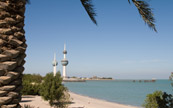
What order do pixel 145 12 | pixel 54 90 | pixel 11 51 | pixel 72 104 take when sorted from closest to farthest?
pixel 11 51, pixel 145 12, pixel 54 90, pixel 72 104

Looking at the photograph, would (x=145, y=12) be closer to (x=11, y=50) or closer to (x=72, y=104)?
(x=11, y=50)

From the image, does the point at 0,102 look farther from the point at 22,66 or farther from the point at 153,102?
the point at 153,102

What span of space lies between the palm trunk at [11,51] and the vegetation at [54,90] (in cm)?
1051

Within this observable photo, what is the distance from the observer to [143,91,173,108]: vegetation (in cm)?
841

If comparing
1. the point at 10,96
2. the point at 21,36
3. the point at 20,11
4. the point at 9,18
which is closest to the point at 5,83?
the point at 10,96

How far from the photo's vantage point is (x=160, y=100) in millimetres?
8648

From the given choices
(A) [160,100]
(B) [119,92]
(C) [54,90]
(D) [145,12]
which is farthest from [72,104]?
(B) [119,92]

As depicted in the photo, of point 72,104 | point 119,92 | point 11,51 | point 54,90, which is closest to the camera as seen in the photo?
point 11,51

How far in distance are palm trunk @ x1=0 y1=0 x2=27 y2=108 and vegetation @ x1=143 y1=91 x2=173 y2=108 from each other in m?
6.53

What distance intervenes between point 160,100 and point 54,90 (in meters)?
9.44

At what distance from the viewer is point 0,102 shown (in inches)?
153

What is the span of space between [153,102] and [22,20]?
7006 millimetres

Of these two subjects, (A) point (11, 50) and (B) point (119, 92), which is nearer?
(A) point (11, 50)

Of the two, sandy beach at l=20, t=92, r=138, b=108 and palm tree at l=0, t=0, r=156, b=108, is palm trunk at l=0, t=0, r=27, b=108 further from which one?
A: sandy beach at l=20, t=92, r=138, b=108
